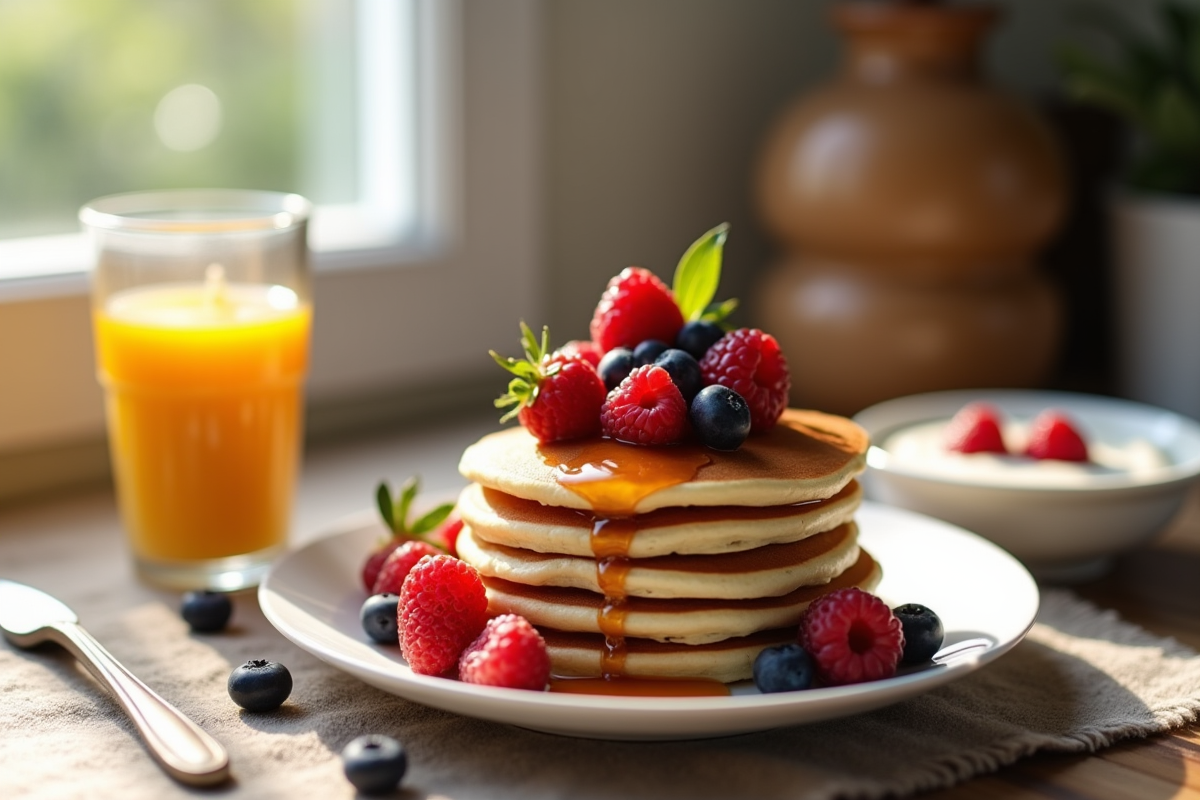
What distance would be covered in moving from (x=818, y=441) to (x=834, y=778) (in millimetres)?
322

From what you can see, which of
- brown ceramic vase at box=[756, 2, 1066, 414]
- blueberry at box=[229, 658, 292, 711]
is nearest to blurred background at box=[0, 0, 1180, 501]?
brown ceramic vase at box=[756, 2, 1066, 414]

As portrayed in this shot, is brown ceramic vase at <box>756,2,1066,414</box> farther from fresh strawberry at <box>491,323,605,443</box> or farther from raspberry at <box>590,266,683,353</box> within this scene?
fresh strawberry at <box>491,323,605,443</box>

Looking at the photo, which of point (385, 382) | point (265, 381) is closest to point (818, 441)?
point (265, 381)

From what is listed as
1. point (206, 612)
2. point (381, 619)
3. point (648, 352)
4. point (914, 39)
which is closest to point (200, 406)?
point (206, 612)

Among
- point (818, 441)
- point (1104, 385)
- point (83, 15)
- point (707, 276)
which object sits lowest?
point (1104, 385)

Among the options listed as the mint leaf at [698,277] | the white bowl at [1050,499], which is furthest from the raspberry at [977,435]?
the mint leaf at [698,277]

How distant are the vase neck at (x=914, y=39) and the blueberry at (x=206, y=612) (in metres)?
1.29

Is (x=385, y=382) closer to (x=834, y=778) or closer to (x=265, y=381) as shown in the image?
(x=265, y=381)

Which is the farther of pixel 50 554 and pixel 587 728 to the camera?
pixel 50 554

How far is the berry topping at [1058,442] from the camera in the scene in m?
1.50

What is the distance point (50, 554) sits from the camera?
1.43 m

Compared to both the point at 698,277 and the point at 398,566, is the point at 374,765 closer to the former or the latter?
the point at 398,566

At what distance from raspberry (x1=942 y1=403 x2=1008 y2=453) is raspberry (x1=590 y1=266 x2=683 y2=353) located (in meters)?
0.50

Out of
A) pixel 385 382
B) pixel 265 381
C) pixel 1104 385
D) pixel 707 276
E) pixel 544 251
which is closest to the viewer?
pixel 707 276
